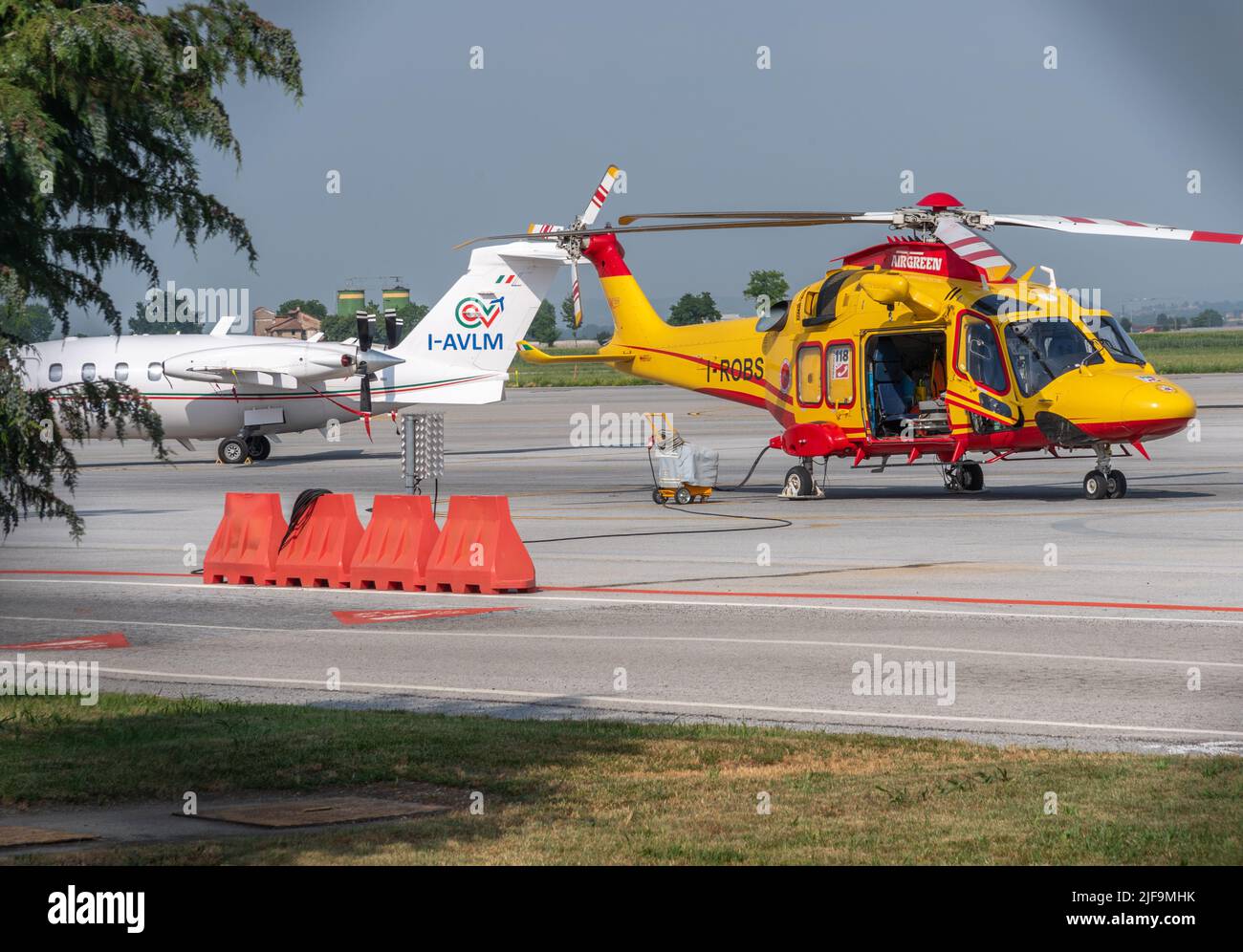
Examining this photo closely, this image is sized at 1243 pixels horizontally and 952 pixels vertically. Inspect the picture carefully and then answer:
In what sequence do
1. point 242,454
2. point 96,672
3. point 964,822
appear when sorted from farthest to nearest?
1. point 242,454
2. point 96,672
3. point 964,822

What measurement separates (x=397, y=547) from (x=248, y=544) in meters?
2.36

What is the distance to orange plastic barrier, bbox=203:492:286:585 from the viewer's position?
21375mm

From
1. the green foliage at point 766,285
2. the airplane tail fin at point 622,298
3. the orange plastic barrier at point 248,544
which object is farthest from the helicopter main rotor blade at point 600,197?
the green foliage at point 766,285

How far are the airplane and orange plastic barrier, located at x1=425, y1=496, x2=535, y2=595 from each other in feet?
86.4

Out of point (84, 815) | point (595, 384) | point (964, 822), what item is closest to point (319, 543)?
point (84, 815)

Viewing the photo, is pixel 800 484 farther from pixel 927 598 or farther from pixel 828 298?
pixel 927 598

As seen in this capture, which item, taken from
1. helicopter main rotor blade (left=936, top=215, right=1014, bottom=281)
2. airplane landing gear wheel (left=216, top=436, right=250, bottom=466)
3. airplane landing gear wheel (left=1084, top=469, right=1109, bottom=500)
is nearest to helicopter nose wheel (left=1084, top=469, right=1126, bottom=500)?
airplane landing gear wheel (left=1084, top=469, right=1109, bottom=500)

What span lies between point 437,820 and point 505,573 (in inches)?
431

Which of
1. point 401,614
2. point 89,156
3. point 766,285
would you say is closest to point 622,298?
point 401,614

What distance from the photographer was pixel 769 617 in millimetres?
17344

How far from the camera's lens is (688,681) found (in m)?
13.8

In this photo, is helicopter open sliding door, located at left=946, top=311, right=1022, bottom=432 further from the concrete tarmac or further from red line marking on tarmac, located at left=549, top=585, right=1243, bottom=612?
red line marking on tarmac, located at left=549, top=585, right=1243, bottom=612

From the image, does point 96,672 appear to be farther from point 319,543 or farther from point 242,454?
point 242,454

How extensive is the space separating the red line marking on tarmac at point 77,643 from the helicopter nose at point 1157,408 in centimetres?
1734
